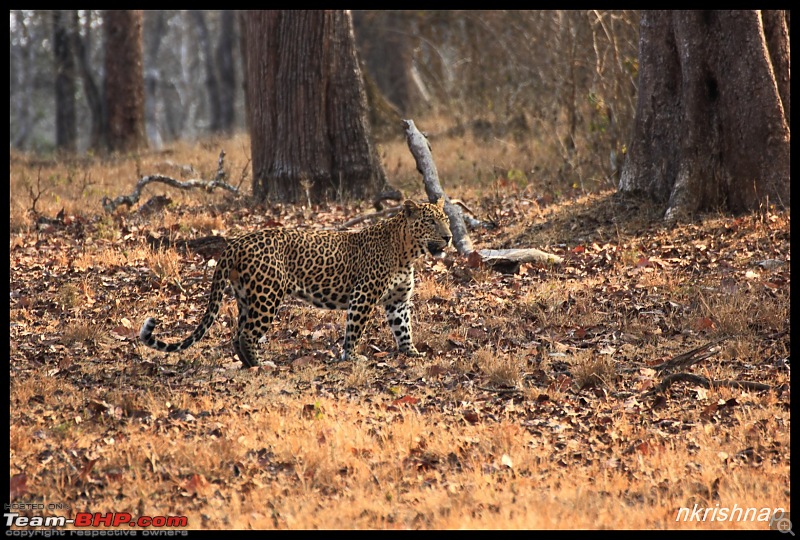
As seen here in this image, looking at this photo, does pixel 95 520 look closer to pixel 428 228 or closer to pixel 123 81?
pixel 428 228

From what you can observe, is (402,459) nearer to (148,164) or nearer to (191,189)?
(191,189)

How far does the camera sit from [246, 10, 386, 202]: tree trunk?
1580cm

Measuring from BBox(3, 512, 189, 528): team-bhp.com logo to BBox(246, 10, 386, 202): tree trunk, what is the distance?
973 cm

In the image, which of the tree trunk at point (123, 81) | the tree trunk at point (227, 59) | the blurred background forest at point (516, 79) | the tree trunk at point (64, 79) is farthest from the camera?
the tree trunk at point (227, 59)

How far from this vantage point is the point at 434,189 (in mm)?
12406

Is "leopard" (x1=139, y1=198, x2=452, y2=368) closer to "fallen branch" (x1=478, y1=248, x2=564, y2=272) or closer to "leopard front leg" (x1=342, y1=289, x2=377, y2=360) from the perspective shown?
"leopard front leg" (x1=342, y1=289, x2=377, y2=360)

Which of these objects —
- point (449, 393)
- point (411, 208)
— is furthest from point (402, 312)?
point (449, 393)

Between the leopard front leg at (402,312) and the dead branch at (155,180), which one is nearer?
the leopard front leg at (402,312)

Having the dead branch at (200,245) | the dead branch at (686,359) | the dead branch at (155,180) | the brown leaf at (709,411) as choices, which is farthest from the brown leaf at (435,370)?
the dead branch at (155,180)

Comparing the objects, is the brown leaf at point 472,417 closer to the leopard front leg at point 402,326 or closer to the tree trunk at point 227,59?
the leopard front leg at point 402,326

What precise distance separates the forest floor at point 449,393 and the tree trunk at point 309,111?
299 cm

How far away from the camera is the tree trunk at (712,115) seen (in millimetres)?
12492

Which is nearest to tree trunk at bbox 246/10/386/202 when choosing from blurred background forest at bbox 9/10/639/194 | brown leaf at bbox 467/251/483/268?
blurred background forest at bbox 9/10/639/194

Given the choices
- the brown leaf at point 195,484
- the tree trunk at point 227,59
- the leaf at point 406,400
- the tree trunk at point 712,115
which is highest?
the tree trunk at point 227,59
